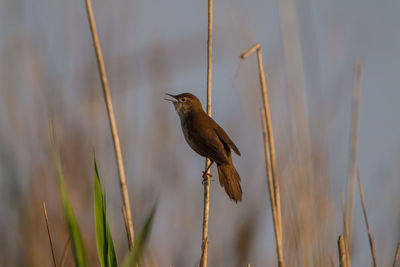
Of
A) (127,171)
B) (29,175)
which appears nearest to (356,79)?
(127,171)

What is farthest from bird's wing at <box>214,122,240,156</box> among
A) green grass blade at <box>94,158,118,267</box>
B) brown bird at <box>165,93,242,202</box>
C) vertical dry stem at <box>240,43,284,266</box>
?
green grass blade at <box>94,158,118,267</box>

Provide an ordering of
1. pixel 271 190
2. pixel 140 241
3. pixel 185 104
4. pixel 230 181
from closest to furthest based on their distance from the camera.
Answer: pixel 140 241 → pixel 271 190 → pixel 230 181 → pixel 185 104

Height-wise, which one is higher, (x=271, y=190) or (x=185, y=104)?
(x=185, y=104)

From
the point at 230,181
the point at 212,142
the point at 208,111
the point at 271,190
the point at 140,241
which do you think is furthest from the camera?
the point at 212,142

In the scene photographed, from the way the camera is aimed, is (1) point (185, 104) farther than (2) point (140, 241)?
Yes

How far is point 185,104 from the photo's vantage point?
9.81ft

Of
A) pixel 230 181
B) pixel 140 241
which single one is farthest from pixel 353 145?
pixel 140 241

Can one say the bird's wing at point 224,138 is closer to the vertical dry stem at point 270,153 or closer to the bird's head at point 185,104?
the bird's head at point 185,104

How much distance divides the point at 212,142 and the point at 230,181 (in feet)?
0.78

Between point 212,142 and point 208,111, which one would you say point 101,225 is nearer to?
point 208,111

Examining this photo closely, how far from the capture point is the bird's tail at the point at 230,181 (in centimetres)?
225

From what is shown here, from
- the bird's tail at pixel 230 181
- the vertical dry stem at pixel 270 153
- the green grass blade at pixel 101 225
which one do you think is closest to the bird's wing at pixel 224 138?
the bird's tail at pixel 230 181

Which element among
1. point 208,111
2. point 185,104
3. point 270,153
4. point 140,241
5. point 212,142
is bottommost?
point 140,241

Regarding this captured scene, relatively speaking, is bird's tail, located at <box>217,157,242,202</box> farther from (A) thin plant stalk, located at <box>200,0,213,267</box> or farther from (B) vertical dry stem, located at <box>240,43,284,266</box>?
(B) vertical dry stem, located at <box>240,43,284,266</box>
